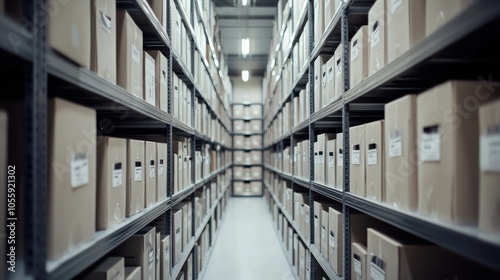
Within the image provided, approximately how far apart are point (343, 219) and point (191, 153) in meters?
1.70

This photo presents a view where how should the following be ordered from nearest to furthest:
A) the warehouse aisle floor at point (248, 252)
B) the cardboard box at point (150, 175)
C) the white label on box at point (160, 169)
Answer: the cardboard box at point (150, 175) → the white label on box at point (160, 169) → the warehouse aisle floor at point (248, 252)

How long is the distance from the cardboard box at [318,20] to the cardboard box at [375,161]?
1007mm

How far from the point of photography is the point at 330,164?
2027 mm

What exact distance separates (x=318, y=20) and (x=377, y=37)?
3.31 ft

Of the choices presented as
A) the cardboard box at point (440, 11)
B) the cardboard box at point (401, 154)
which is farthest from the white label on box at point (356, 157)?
the cardboard box at point (440, 11)

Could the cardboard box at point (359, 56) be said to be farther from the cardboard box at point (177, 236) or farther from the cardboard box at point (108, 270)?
the cardboard box at point (177, 236)

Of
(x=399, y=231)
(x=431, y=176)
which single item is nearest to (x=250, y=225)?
(x=399, y=231)

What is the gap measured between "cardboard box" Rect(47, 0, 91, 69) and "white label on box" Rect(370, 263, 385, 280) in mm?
1226

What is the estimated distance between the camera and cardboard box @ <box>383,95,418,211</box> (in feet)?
3.46

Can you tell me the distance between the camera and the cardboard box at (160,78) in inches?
73.4

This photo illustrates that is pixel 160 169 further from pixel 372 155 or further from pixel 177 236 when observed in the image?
pixel 372 155

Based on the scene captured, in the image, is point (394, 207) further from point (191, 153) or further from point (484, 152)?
point (191, 153)

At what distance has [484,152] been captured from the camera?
75cm

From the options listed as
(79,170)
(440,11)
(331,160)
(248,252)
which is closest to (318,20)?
(331,160)
